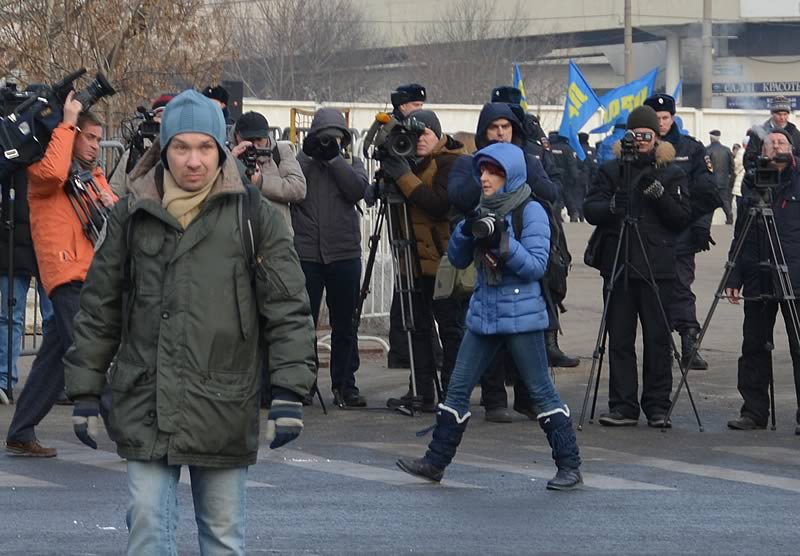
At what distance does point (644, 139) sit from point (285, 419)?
6.08 metres

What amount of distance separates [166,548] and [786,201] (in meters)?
6.71

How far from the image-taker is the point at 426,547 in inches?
297

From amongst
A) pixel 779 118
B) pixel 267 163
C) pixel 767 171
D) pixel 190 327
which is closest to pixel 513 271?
pixel 767 171

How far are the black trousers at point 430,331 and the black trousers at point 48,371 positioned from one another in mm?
2705

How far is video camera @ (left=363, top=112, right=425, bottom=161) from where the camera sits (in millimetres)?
11219

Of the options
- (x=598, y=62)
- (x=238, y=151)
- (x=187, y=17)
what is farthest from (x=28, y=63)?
(x=598, y=62)

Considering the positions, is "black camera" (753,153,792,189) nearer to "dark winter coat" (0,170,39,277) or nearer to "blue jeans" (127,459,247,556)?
"dark winter coat" (0,170,39,277)

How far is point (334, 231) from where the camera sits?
473 inches

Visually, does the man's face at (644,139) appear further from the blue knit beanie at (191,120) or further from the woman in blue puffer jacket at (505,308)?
the blue knit beanie at (191,120)

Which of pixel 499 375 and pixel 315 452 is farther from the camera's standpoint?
pixel 499 375

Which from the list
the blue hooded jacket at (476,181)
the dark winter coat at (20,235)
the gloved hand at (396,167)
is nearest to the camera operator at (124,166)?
the dark winter coat at (20,235)

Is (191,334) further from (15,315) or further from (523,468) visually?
(15,315)

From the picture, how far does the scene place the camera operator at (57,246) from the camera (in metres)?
9.52

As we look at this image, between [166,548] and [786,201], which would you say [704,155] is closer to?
[786,201]
